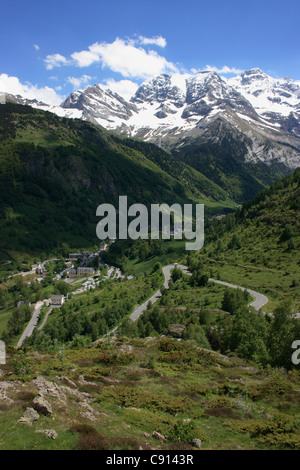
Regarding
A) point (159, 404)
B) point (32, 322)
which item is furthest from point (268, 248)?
point (159, 404)

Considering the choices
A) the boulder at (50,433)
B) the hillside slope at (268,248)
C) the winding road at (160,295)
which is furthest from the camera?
the hillside slope at (268,248)

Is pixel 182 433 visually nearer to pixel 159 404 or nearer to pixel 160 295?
pixel 159 404

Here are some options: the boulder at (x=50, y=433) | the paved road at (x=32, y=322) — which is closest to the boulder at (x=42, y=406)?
the boulder at (x=50, y=433)

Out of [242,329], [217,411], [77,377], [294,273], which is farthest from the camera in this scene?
[294,273]

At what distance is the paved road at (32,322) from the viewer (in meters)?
118

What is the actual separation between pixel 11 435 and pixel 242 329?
51.8m

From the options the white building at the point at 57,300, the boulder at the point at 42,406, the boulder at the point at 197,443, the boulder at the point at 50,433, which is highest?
the boulder at the point at 50,433

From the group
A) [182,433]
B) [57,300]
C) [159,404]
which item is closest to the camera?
[182,433]

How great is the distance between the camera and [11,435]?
18.8m

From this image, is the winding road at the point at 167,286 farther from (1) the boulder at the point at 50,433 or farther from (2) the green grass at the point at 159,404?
(1) the boulder at the point at 50,433

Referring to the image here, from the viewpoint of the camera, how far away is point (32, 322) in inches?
5359

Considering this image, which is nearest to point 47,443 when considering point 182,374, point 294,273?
point 182,374
